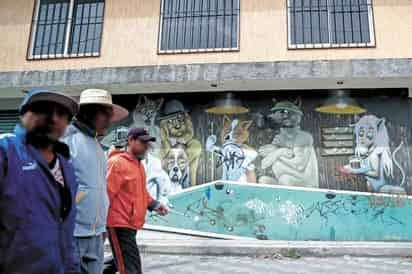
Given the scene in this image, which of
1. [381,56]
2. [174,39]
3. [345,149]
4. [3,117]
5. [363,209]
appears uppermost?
[174,39]

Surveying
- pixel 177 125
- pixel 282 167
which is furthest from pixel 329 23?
pixel 177 125

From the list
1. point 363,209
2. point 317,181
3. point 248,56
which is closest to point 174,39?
point 248,56

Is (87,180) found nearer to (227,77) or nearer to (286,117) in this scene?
(227,77)

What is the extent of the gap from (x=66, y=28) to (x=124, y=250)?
22.2 feet

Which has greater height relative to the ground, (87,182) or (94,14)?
(94,14)

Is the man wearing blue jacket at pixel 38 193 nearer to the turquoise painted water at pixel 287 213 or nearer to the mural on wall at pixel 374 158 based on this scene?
the turquoise painted water at pixel 287 213

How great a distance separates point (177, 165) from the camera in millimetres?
7492

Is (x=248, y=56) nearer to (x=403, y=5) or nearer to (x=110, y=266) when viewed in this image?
(x=403, y=5)

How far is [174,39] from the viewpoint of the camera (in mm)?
7500

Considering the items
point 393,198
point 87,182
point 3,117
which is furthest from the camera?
point 3,117

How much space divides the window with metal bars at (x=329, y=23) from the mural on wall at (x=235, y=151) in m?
2.07

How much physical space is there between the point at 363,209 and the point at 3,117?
339 inches

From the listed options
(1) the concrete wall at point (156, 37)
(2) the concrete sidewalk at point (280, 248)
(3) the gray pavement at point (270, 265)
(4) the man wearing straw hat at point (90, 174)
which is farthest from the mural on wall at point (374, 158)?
(4) the man wearing straw hat at point (90, 174)

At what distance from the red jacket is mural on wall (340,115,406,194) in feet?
17.3
